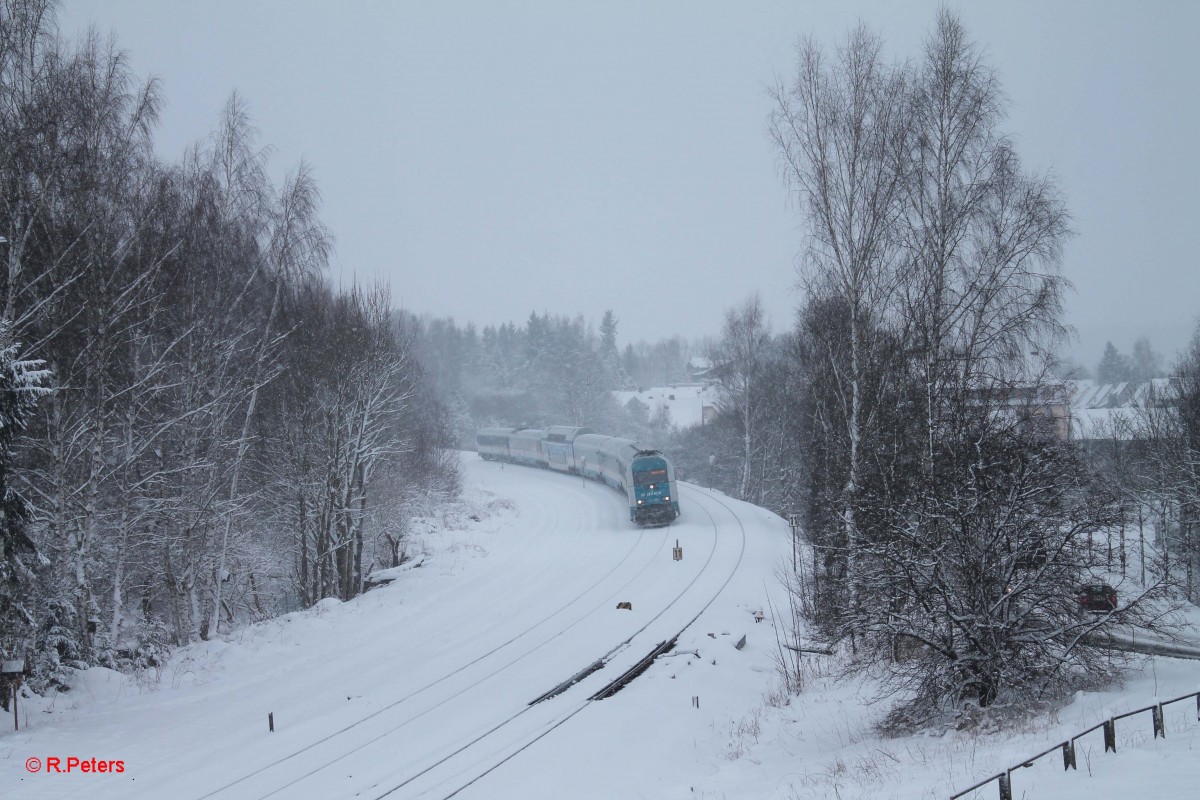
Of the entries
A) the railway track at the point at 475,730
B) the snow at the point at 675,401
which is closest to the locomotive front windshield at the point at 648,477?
the railway track at the point at 475,730

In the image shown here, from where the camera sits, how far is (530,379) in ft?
288

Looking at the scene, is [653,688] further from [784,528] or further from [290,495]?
[784,528]

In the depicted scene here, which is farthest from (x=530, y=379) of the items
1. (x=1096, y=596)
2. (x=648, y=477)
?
(x=1096, y=596)

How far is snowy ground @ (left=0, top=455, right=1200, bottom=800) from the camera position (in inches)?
322

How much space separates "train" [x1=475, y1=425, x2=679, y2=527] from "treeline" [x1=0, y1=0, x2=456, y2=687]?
1211cm

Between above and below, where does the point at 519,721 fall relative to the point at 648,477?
below

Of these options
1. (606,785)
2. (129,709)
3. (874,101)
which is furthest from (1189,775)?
(129,709)

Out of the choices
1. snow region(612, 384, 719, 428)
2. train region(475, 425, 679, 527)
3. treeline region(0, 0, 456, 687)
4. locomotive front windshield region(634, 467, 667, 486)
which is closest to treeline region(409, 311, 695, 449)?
snow region(612, 384, 719, 428)

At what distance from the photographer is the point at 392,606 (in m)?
19.3

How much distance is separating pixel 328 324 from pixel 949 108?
17.1 meters

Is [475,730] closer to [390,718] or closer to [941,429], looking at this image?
[390,718]

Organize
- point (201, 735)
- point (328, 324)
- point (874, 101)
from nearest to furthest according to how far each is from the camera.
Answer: point (201, 735)
point (874, 101)
point (328, 324)

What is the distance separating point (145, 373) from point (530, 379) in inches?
2850

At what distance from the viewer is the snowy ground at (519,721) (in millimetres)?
8188
